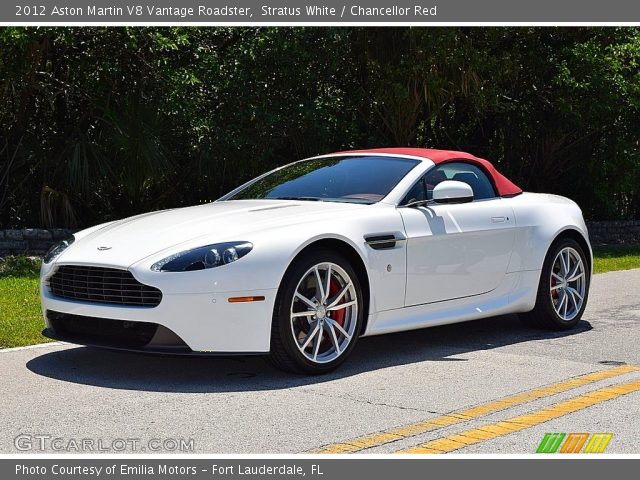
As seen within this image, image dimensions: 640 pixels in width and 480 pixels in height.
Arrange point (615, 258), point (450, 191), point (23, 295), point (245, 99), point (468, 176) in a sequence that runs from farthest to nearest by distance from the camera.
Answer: point (615, 258)
point (245, 99)
point (23, 295)
point (468, 176)
point (450, 191)

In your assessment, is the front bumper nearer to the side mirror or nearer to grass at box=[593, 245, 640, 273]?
the side mirror

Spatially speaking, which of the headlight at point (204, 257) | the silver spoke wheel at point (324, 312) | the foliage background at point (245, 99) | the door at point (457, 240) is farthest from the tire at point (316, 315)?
the foliage background at point (245, 99)

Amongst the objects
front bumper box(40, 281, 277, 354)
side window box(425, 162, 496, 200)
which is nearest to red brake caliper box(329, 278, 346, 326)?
front bumper box(40, 281, 277, 354)

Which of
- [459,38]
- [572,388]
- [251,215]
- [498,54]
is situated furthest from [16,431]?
[498,54]

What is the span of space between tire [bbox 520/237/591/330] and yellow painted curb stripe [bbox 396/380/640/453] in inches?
81.4

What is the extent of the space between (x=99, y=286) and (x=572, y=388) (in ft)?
10.1

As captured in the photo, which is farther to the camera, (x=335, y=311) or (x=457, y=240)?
(x=457, y=240)

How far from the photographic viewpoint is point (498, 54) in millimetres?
18781

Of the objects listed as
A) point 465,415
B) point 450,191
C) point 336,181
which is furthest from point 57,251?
point 465,415

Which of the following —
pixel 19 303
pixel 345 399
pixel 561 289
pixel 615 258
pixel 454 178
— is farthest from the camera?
pixel 615 258

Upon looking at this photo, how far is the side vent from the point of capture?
291 inches

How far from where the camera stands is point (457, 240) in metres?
8.06

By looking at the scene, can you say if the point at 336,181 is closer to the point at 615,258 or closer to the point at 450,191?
the point at 450,191

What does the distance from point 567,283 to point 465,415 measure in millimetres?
3387
